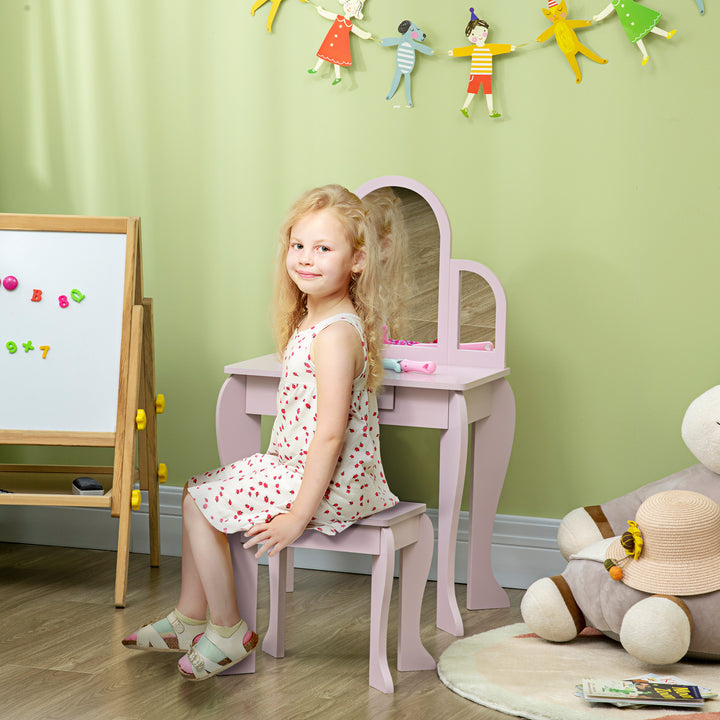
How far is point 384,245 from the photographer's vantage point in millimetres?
2395

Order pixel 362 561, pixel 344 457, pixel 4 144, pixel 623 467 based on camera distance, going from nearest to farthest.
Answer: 1. pixel 344 457
2. pixel 623 467
3. pixel 362 561
4. pixel 4 144

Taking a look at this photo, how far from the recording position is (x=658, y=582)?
80.0 inches

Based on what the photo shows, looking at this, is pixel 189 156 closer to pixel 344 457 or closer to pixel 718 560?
pixel 344 457

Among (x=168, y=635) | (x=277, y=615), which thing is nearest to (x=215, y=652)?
(x=168, y=635)

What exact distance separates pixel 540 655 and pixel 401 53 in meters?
1.54

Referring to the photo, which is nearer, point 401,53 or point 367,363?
point 367,363

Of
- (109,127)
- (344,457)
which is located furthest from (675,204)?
(109,127)

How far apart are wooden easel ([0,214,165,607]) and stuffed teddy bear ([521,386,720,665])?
1.01 meters

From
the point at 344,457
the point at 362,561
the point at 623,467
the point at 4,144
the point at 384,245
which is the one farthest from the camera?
the point at 4,144

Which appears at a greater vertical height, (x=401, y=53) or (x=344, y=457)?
(x=401, y=53)

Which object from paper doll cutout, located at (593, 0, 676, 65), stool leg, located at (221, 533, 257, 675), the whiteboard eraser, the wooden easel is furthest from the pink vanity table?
paper doll cutout, located at (593, 0, 676, 65)

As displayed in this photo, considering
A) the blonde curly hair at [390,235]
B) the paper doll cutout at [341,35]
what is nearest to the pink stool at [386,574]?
the blonde curly hair at [390,235]

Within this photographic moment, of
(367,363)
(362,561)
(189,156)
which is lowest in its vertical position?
(362,561)

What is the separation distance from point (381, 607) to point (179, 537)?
1.08 m
